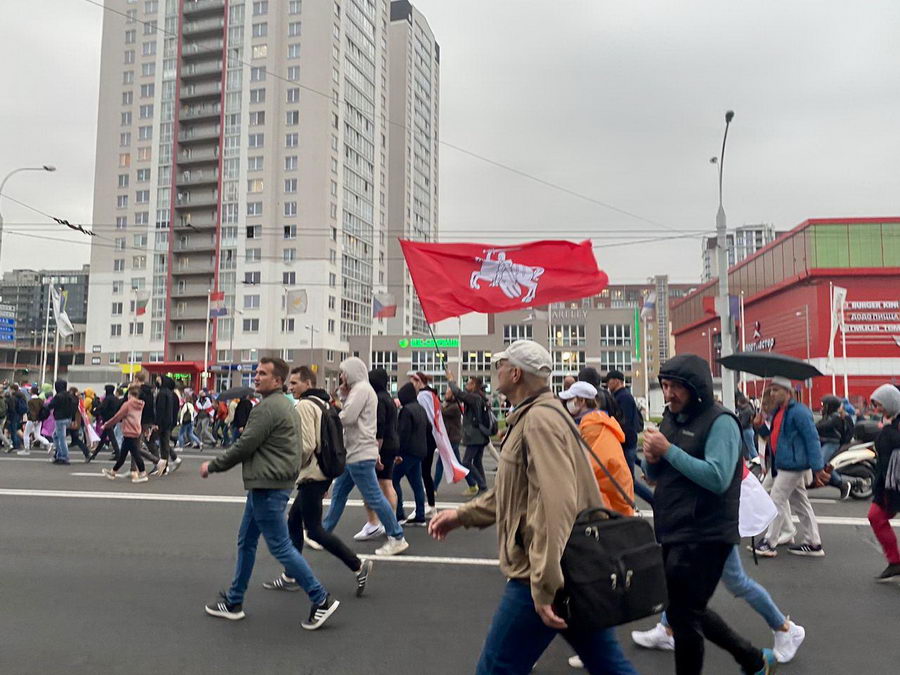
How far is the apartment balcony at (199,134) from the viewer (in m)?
67.1

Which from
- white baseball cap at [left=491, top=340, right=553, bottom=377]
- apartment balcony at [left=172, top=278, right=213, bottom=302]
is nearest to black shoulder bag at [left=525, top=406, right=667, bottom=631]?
white baseball cap at [left=491, top=340, right=553, bottom=377]

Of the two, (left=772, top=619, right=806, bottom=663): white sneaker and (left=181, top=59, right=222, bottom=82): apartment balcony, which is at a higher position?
(left=181, top=59, right=222, bottom=82): apartment balcony

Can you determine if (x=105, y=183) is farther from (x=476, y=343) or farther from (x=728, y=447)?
(x=728, y=447)

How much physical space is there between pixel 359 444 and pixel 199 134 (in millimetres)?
69516

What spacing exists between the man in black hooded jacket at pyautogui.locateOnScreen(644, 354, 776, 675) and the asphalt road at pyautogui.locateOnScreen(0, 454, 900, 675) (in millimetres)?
1038

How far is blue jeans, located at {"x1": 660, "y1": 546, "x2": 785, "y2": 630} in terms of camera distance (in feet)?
12.9

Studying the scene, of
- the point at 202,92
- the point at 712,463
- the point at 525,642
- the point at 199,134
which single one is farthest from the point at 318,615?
the point at 202,92

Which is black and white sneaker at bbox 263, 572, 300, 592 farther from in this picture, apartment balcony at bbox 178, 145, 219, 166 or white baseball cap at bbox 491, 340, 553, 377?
apartment balcony at bbox 178, 145, 219, 166

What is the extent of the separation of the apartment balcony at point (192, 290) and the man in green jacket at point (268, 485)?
65.6 meters

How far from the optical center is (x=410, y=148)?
92.1 metres

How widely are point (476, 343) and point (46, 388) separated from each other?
199 ft

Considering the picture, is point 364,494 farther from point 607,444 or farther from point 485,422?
point 485,422

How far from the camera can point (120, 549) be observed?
683 centimetres

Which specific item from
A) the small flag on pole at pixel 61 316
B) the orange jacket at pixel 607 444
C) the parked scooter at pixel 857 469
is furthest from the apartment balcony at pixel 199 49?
the orange jacket at pixel 607 444
